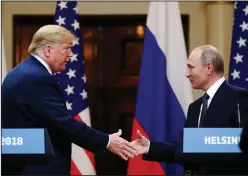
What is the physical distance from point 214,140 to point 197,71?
699 millimetres

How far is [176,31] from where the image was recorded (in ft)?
20.8

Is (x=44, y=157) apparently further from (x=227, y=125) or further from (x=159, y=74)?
(x=159, y=74)

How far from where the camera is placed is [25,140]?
381 centimetres

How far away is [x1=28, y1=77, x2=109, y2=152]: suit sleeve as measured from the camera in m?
4.01

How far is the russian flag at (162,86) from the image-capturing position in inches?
245

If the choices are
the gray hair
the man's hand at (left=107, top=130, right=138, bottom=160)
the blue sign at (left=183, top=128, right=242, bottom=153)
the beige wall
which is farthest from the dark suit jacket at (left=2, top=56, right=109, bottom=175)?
the beige wall

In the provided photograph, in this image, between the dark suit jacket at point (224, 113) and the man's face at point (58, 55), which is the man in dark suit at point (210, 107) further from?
the man's face at point (58, 55)

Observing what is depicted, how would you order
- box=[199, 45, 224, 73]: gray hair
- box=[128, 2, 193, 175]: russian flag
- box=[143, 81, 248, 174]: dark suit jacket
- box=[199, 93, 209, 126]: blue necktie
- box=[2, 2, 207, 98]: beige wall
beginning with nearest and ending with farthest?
box=[143, 81, 248, 174]: dark suit jacket, box=[199, 93, 209, 126]: blue necktie, box=[199, 45, 224, 73]: gray hair, box=[128, 2, 193, 175]: russian flag, box=[2, 2, 207, 98]: beige wall

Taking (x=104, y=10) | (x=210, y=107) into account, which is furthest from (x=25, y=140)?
(x=104, y=10)

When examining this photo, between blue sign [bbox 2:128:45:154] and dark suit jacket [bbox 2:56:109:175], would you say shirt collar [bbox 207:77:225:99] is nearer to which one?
dark suit jacket [bbox 2:56:109:175]

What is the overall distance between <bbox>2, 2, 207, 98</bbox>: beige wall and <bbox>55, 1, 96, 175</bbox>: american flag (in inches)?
40.1

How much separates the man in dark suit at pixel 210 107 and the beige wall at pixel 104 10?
2.76 metres

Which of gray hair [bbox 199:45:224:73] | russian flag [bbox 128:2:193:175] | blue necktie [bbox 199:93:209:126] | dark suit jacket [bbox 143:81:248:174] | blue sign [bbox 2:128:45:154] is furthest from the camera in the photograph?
russian flag [bbox 128:2:193:175]

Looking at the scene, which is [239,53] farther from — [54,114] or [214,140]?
[54,114]
